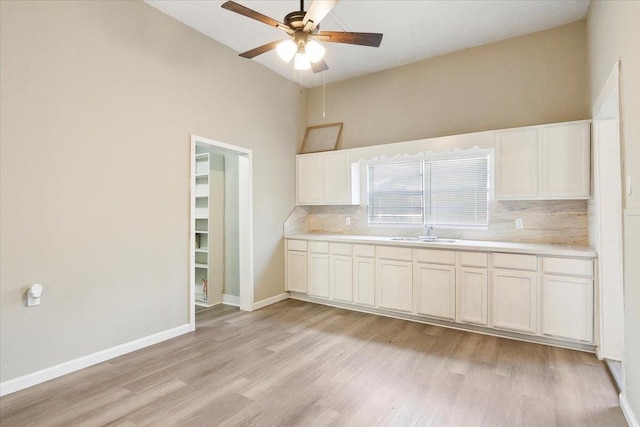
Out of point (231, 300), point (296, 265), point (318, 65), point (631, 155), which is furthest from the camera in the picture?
point (296, 265)

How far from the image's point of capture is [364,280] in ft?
14.0

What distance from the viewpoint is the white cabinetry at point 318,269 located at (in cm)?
461

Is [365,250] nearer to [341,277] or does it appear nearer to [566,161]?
[341,277]

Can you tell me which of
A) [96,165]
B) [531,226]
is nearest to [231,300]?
[96,165]

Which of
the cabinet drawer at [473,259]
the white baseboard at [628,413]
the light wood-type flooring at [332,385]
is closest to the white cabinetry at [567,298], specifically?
the light wood-type flooring at [332,385]

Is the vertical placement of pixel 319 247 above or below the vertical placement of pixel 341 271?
above

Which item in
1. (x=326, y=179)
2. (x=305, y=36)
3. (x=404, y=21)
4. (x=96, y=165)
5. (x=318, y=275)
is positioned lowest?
(x=318, y=275)

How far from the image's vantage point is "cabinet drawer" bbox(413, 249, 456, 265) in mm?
3637

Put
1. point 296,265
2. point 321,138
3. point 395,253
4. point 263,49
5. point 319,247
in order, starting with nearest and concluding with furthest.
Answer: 1. point 263,49
2. point 395,253
3. point 319,247
4. point 296,265
5. point 321,138

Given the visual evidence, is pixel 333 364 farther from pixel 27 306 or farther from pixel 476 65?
pixel 476 65

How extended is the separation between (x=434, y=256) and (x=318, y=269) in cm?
166

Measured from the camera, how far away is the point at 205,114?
3.83 meters

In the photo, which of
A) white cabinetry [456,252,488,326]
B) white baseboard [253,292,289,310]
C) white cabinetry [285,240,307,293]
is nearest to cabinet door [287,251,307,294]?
white cabinetry [285,240,307,293]

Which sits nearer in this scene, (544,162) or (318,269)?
(544,162)
